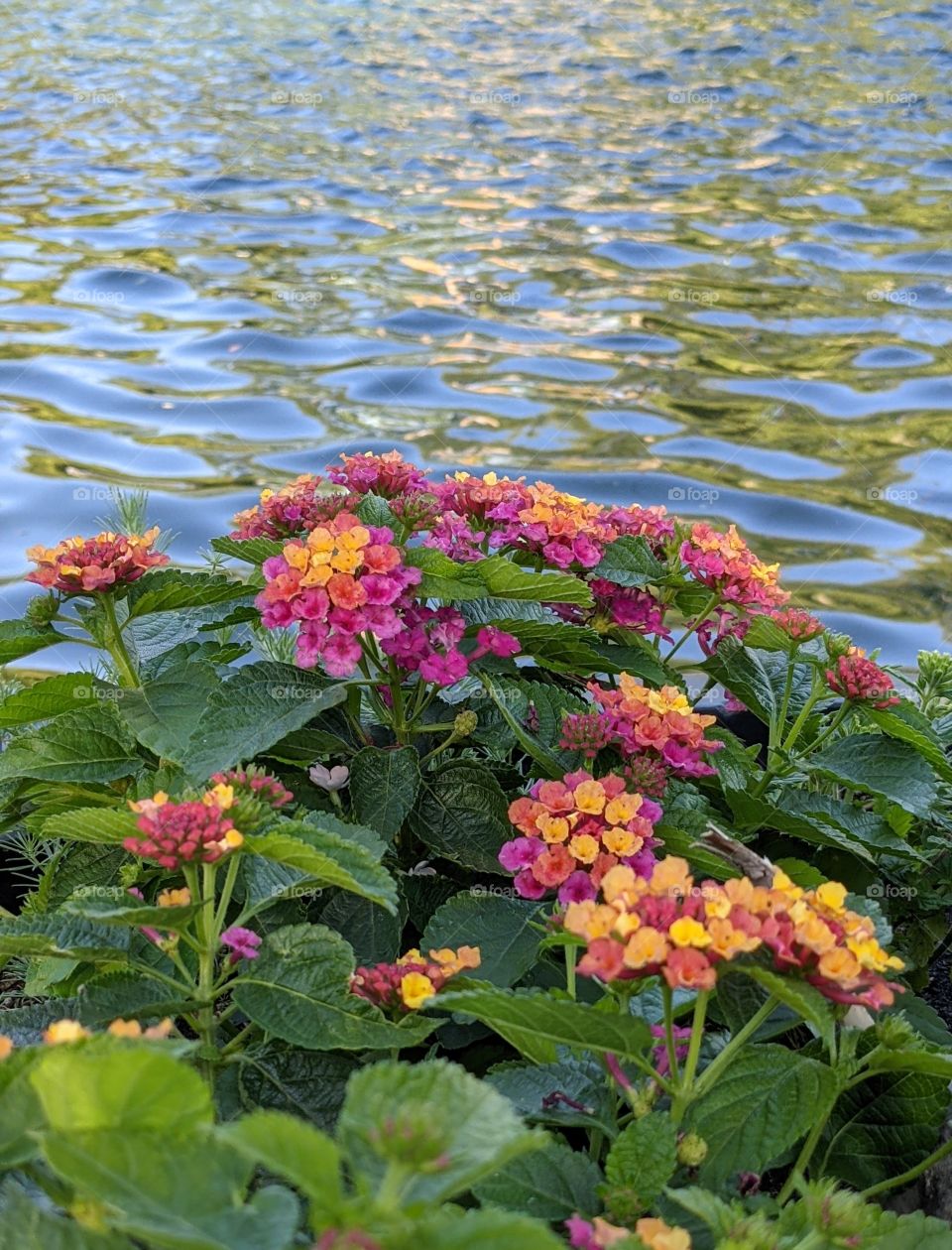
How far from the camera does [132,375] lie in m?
5.41

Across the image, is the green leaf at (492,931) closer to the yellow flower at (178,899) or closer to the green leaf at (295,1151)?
the yellow flower at (178,899)

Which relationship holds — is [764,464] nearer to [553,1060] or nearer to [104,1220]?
[553,1060]

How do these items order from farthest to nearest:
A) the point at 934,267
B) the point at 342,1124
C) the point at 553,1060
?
the point at 934,267
the point at 553,1060
the point at 342,1124

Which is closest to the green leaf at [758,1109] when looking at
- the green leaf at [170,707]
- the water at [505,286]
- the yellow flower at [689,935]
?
the yellow flower at [689,935]

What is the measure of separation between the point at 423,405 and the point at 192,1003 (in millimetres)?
4063

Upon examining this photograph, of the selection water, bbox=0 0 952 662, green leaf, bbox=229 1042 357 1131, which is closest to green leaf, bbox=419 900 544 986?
green leaf, bbox=229 1042 357 1131

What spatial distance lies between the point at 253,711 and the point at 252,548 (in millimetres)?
224

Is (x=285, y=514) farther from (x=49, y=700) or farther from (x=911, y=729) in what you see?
(x=911, y=729)

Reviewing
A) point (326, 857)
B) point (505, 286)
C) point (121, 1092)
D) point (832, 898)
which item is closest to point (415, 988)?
point (326, 857)

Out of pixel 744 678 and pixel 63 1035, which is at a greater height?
pixel 63 1035

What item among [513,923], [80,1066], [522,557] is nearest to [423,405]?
[522,557]

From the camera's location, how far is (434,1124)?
71cm

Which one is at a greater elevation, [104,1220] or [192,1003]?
[104,1220]

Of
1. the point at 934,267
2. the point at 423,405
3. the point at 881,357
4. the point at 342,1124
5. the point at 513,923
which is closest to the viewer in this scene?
the point at 342,1124
